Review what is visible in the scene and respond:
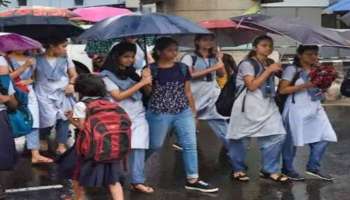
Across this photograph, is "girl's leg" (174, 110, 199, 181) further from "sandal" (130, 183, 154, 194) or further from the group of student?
"sandal" (130, 183, 154, 194)

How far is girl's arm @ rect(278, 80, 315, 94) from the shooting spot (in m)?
7.16

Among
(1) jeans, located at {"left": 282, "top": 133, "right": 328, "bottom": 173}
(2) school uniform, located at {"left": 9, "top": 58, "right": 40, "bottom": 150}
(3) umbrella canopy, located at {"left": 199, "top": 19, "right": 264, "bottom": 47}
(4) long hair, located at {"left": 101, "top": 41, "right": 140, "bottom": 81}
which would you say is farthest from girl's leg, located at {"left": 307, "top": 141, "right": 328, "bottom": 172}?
(2) school uniform, located at {"left": 9, "top": 58, "right": 40, "bottom": 150}

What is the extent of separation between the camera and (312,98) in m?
7.36

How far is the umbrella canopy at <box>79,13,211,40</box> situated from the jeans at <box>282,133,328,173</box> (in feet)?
5.85

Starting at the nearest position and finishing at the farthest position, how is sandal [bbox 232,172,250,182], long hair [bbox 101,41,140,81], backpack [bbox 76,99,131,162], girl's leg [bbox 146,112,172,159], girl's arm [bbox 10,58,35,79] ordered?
1. backpack [bbox 76,99,131,162]
2. long hair [bbox 101,41,140,81]
3. girl's leg [bbox 146,112,172,159]
4. sandal [bbox 232,172,250,182]
5. girl's arm [bbox 10,58,35,79]

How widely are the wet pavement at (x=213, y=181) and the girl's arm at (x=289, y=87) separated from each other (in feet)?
3.31

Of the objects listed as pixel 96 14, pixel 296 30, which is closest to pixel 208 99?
pixel 296 30

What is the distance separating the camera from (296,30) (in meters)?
6.75

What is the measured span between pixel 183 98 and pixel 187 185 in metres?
0.94

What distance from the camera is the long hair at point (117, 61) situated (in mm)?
6613

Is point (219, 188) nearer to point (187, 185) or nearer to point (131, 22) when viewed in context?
point (187, 185)

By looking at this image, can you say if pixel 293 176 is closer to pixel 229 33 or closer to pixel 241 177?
pixel 241 177

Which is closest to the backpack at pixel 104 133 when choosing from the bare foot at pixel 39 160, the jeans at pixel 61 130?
the bare foot at pixel 39 160

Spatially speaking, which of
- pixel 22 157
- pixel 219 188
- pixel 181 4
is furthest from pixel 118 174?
pixel 181 4
